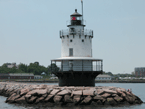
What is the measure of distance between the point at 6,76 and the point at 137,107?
118m

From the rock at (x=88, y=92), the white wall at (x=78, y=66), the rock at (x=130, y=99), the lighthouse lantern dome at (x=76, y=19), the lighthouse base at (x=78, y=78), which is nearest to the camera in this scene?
the rock at (x=88, y=92)

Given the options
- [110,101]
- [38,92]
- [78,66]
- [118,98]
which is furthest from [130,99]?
[38,92]

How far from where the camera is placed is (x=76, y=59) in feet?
116

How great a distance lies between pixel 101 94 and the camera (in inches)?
1209

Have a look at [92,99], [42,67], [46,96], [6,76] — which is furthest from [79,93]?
[42,67]

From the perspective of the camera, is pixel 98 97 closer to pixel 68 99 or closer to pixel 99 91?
pixel 99 91

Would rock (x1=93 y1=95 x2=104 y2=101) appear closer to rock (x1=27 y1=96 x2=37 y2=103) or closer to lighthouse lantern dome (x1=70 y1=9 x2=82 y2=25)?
rock (x1=27 y1=96 x2=37 y2=103)

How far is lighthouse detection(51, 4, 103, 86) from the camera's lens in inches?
1389

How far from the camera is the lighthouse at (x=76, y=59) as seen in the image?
35.3 metres

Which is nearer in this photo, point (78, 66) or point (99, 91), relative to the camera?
point (99, 91)

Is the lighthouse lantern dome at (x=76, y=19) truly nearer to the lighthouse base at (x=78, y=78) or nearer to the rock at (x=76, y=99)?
the lighthouse base at (x=78, y=78)

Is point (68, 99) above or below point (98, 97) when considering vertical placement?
below

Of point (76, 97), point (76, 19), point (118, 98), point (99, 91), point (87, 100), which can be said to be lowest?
point (87, 100)

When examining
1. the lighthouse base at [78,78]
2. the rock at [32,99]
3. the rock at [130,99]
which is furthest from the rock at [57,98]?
the rock at [130,99]
